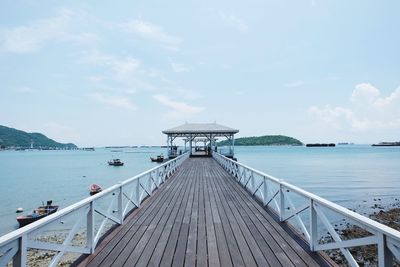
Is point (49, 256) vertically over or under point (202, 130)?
under

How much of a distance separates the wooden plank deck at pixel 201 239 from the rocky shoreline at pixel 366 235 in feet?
14.5

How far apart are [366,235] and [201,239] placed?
10.8m

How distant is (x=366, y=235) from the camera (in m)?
11.7

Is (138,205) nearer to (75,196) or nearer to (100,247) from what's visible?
(100,247)

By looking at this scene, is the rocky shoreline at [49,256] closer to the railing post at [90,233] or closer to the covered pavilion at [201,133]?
the railing post at [90,233]

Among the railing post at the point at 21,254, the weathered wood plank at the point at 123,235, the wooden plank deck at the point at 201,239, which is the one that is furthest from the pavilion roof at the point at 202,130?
the railing post at the point at 21,254

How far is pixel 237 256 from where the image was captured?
373cm

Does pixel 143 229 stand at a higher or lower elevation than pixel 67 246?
lower

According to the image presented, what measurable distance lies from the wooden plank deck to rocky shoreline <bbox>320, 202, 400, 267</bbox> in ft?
14.5

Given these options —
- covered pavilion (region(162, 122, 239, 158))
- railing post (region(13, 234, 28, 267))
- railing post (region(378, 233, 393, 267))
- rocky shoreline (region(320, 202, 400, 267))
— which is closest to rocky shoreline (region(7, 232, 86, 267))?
railing post (region(13, 234, 28, 267))

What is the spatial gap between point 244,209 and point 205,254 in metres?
2.99

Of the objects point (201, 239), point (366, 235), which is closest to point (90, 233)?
point (201, 239)

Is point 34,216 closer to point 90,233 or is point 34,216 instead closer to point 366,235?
point 90,233

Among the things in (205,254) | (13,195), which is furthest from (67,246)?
(13,195)
